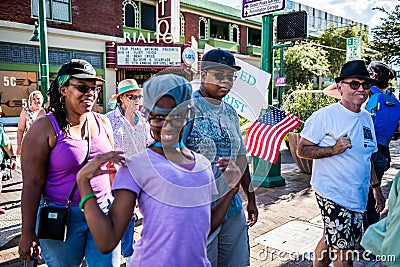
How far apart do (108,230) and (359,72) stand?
2196 millimetres

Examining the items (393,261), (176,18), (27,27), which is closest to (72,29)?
(27,27)

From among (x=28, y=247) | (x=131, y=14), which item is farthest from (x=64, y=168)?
(x=131, y=14)

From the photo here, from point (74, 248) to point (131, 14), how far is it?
1881 cm

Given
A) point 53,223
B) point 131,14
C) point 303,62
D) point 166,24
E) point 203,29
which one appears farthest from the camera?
point 303,62

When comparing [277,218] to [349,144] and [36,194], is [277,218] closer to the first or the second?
[349,144]

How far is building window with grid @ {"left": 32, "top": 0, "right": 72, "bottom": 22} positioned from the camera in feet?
50.2

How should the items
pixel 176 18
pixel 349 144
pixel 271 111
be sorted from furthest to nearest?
1. pixel 176 18
2. pixel 271 111
3. pixel 349 144

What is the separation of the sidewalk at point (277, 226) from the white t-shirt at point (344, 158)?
40.7 inches

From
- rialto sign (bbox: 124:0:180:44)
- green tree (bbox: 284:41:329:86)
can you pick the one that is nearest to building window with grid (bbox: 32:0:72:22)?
rialto sign (bbox: 124:0:180:44)

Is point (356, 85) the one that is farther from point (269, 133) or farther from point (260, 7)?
point (260, 7)

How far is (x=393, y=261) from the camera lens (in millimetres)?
1558

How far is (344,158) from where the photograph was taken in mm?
2553

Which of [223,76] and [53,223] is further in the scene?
[223,76]

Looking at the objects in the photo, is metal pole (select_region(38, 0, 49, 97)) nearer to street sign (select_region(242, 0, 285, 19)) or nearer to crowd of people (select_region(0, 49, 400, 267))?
street sign (select_region(242, 0, 285, 19))
